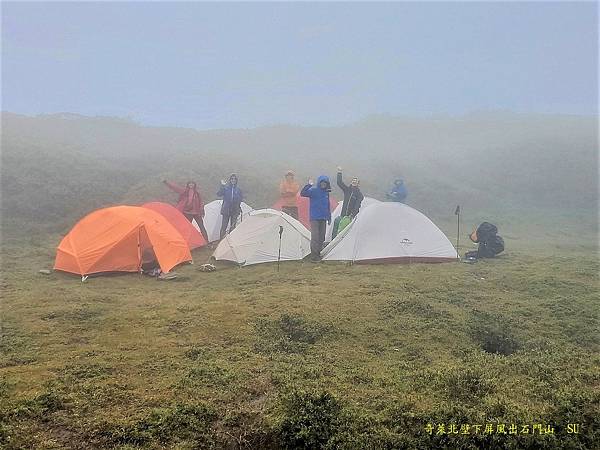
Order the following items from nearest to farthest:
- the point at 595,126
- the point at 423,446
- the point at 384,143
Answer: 1. the point at 423,446
2. the point at 595,126
3. the point at 384,143

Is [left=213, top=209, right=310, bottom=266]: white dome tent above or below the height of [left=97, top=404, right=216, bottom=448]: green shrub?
above

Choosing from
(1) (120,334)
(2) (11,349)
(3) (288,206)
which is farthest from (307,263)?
(2) (11,349)

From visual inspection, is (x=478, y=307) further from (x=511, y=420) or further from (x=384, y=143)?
(x=384, y=143)

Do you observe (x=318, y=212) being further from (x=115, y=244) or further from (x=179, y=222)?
(x=115, y=244)

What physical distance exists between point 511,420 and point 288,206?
12632 millimetres

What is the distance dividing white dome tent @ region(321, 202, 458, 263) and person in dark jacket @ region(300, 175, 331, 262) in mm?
503

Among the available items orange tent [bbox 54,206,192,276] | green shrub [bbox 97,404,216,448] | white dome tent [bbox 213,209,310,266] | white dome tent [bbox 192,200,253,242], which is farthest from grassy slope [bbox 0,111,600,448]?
white dome tent [bbox 192,200,253,242]

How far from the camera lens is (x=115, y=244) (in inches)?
486

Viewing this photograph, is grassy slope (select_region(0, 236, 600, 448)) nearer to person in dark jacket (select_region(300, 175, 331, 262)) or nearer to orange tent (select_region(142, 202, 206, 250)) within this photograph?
person in dark jacket (select_region(300, 175, 331, 262))

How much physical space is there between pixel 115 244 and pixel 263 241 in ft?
14.1

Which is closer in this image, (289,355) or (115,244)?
(289,355)

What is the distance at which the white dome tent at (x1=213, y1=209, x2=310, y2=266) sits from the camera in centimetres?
1405

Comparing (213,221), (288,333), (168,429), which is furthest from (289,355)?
(213,221)

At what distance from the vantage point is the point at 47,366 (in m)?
6.61
